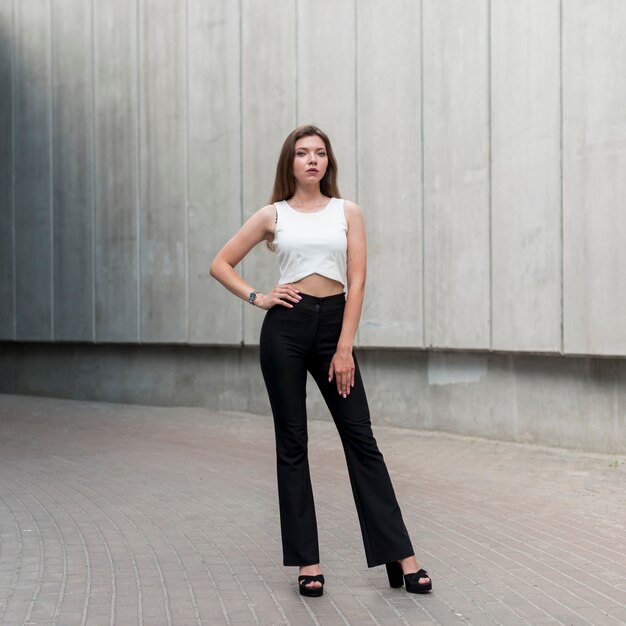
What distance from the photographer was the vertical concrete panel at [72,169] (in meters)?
17.3

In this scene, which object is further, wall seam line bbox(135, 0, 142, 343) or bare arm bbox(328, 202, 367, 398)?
wall seam line bbox(135, 0, 142, 343)

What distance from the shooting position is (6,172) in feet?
61.9

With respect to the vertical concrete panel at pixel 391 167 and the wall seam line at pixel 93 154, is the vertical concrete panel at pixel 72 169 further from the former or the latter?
the vertical concrete panel at pixel 391 167

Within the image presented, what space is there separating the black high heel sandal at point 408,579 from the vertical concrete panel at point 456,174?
6531mm

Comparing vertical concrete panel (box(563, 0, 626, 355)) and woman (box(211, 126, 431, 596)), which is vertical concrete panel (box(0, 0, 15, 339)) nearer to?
vertical concrete panel (box(563, 0, 626, 355))

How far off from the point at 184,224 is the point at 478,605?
37.5 ft

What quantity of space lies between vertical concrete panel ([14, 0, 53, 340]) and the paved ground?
680 centimetres

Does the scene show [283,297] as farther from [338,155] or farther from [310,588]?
[338,155]

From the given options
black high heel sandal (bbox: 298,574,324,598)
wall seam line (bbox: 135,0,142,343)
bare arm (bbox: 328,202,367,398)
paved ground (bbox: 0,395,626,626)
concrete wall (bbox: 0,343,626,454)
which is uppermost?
wall seam line (bbox: 135,0,142,343)

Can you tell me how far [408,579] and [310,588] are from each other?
1.45 ft

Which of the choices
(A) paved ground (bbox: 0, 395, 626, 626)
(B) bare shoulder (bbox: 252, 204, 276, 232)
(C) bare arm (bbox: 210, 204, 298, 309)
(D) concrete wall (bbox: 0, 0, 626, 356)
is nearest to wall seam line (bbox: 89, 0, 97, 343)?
(D) concrete wall (bbox: 0, 0, 626, 356)

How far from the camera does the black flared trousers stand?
16.2ft

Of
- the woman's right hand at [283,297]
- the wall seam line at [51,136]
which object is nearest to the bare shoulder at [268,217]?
the woman's right hand at [283,297]

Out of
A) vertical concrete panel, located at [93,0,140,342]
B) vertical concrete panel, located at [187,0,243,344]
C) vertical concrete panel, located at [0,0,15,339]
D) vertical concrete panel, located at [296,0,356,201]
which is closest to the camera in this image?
vertical concrete panel, located at [296,0,356,201]
